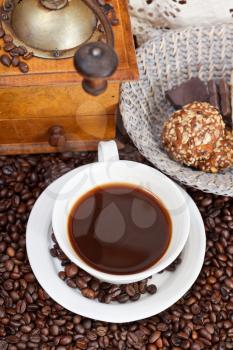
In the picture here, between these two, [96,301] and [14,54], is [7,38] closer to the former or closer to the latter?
[14,54]

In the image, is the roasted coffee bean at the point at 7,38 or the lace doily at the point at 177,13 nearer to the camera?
the roasted coffee bean at the point at 7,38

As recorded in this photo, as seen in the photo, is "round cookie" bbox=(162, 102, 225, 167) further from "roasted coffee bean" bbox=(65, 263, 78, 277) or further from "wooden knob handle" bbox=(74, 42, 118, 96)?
"wooden knob handle" bbox=(74, 42, 118, 96)

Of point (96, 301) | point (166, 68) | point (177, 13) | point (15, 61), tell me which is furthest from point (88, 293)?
point (177, 13)

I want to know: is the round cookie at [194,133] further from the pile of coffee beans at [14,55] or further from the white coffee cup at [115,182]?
the pile of coffee beans at [14,55]

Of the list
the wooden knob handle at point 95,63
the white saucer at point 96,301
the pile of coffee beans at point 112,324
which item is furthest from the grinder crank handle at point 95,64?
the pile of coffee beans at point 112,324

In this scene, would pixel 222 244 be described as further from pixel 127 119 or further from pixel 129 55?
pixel 129 55

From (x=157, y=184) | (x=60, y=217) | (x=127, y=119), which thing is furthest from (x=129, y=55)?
(x=60, y=217)
